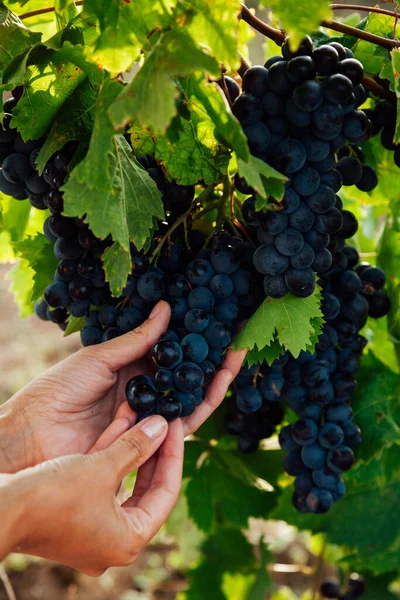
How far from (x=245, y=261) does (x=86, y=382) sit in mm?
292

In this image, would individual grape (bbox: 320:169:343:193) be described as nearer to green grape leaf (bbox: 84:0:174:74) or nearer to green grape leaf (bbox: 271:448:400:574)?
green grape leaf (bbox: 84:0:174:74)

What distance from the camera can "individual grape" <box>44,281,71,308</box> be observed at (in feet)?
2.99

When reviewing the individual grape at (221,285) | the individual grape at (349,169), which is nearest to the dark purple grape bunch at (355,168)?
the individual grape at (349,169)

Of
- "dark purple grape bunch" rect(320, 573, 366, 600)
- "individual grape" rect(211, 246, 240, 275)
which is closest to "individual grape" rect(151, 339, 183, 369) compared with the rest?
"individual grape" rect(211, 246, 240, 275)

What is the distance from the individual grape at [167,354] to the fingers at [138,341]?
26mm

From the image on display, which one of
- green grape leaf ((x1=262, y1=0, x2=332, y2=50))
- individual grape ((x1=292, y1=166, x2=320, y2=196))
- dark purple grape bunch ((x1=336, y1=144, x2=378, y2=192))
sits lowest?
dark purple grape bunch ((x1=336, y1=144, x2=378, y2=192))

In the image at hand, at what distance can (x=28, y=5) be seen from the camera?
3.20ft

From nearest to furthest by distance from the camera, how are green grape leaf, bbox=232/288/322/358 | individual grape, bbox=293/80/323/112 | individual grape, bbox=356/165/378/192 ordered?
individual grape, bbox=293/80/323/112, green grape leaf, bbox=232/288/322/358, individual grape, bbox=356/165/378/192

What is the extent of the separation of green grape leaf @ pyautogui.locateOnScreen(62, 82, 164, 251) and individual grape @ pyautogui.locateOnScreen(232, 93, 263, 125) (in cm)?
14

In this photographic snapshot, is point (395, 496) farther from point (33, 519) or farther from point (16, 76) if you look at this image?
point (16, 76)

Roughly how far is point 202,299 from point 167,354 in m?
0.09

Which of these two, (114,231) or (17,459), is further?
(17,459)

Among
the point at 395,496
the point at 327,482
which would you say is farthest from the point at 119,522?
the point at 395,496

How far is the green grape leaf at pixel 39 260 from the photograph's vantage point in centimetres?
101
